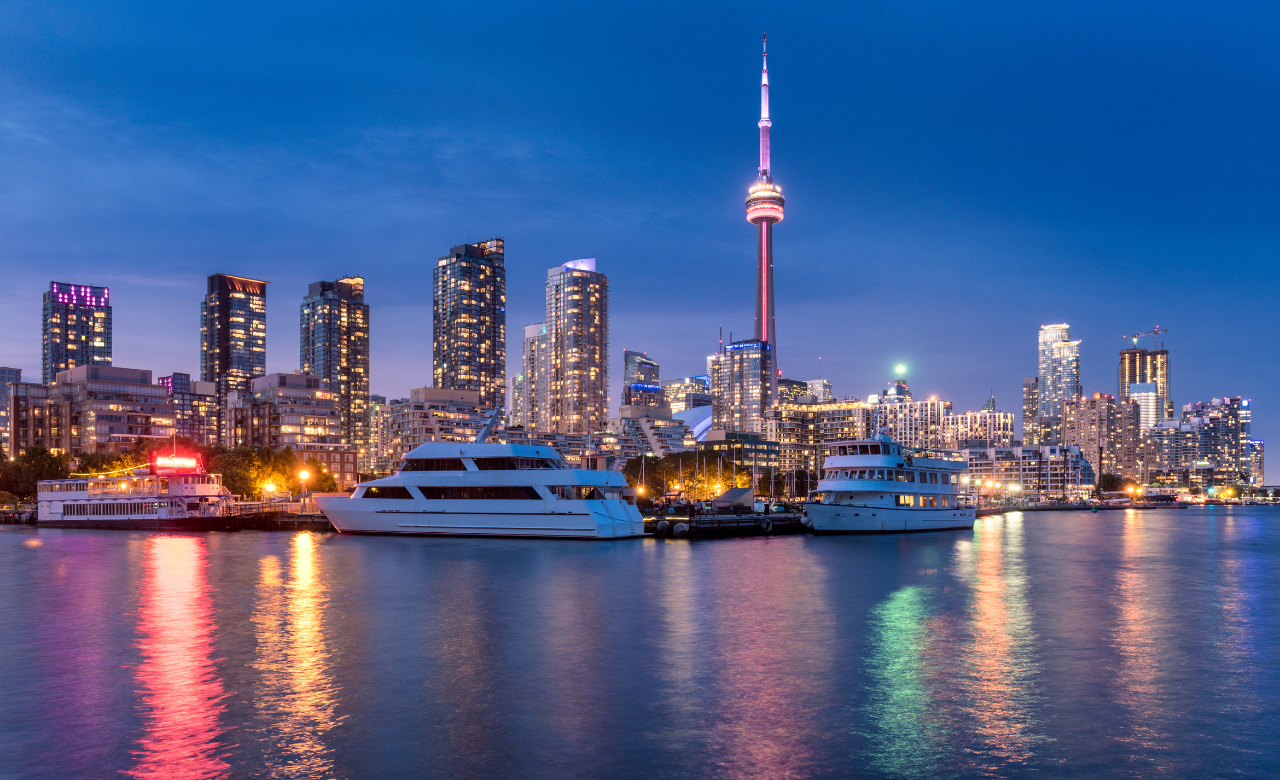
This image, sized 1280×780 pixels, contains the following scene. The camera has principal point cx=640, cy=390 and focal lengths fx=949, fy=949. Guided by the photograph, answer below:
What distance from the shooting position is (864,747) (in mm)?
20219

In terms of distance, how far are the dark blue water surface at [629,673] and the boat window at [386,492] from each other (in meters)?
24.5

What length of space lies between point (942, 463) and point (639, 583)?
57894mm

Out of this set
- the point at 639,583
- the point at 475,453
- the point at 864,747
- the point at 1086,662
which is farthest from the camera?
the point at 475,453

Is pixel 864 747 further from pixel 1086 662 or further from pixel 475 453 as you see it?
pixel 475 453

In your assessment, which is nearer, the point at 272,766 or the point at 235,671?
the point at 272,766

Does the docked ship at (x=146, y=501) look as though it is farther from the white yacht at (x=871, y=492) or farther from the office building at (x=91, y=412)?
the office building at (x=91, y=412)

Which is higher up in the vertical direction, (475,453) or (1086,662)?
(475,453)

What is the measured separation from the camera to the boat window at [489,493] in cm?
7512

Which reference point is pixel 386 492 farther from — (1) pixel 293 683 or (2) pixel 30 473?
(2) pixel 30 473

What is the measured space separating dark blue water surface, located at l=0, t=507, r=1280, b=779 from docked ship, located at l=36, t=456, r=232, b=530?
1851 inches

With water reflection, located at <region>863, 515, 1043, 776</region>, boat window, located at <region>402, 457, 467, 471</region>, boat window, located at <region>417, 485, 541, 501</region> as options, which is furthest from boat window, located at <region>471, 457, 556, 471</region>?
water reflection, located at <region>863, 515, 1043, 776</region>

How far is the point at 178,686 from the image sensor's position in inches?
992

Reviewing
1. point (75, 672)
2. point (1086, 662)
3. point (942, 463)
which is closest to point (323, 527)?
point (942, 463)

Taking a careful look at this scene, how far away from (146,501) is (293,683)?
85884 mm
